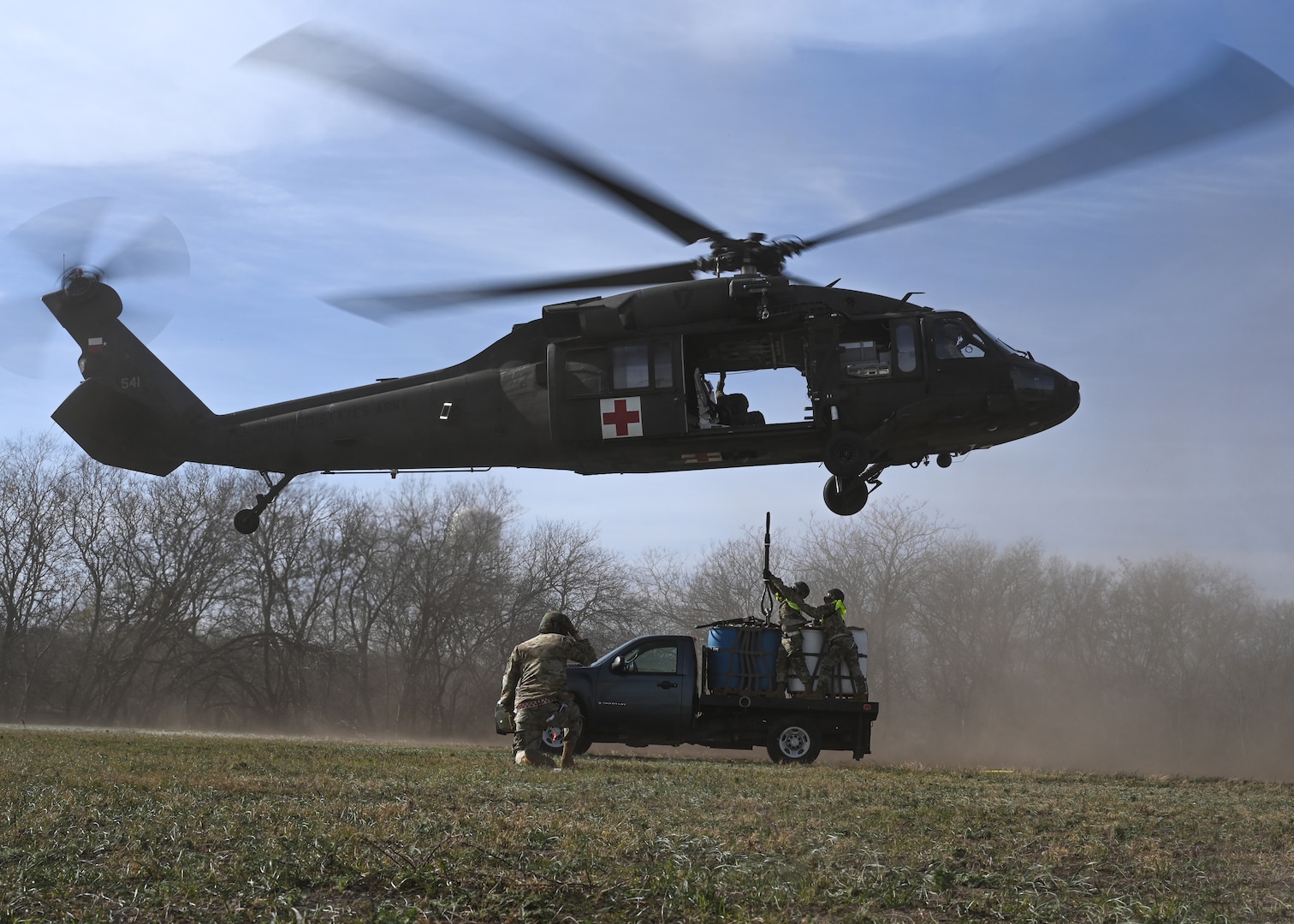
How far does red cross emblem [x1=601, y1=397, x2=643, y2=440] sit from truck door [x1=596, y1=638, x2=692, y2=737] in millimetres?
3230

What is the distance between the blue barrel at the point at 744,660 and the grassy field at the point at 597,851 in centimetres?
493

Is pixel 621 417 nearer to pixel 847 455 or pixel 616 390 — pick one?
pixel 616 390

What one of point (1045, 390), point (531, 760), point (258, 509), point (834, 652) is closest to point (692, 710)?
point (834, 652)

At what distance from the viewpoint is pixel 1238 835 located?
21.4ft

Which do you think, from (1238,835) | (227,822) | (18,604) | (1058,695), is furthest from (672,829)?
(18,604)

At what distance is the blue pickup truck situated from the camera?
43.4 feet

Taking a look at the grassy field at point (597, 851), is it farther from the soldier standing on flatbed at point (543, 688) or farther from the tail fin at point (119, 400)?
the tail fin at point (119, 400)

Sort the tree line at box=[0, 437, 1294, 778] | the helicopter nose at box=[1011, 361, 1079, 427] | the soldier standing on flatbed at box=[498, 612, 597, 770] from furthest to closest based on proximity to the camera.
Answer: the tree line at box=[0, 437, 1294, 778], the helicopter nose at box=[1011, 361, 1079, 427], the soldier standing on flatbed at box=[498, 612, 597, 770]

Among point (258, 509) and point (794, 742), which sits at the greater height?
point (258, 509)

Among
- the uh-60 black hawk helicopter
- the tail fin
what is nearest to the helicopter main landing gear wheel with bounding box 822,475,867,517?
the uh-60 black hawk helicopter

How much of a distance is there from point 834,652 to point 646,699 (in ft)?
7.50

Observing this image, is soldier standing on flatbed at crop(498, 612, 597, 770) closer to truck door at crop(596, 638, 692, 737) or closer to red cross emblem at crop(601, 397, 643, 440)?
truck door at crop(596, 638, 692, 737)

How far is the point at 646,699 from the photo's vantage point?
43.6ft

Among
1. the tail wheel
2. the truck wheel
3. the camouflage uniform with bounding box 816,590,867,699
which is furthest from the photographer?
the tail wheel
